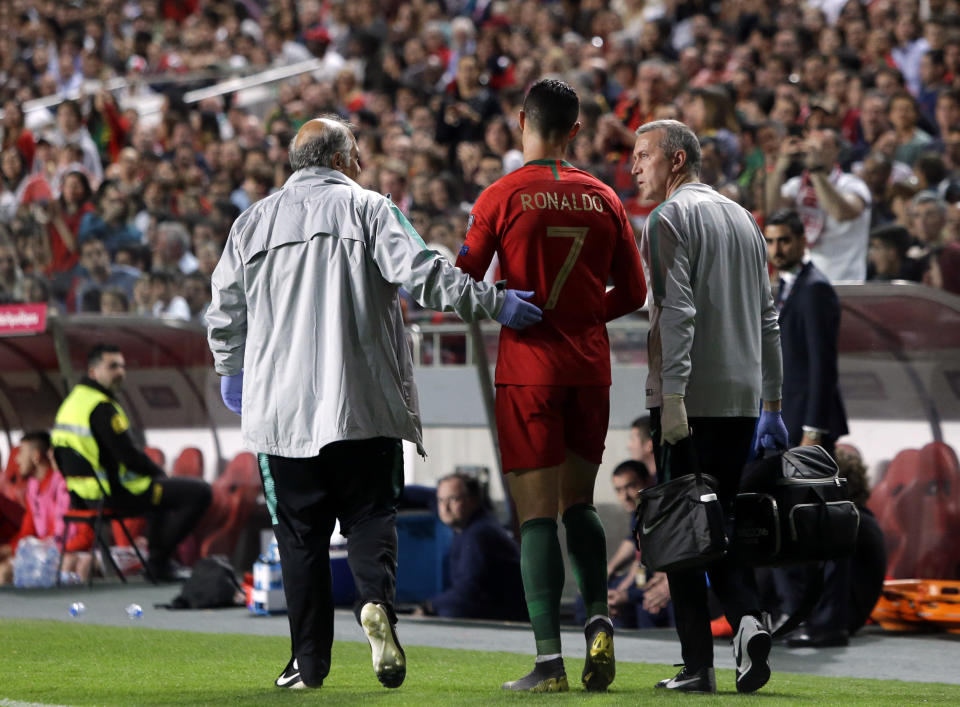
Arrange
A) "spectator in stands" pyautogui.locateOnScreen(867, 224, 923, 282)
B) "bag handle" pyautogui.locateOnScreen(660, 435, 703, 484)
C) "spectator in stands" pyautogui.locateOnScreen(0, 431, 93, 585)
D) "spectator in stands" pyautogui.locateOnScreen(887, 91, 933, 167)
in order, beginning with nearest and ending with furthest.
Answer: "bag handle" pyautogui.locateOnScreen(660, 435, 703, 484) < "spectator in stands" pyautogui.locateOnScreen(867, 224, 923, 282) < "spectator in stands" pyautogui.locateOnScreen(0, 431, 93, 585) < "spectator in stands" pyautogui.locateOnScreen(887, 91, 933, 167)

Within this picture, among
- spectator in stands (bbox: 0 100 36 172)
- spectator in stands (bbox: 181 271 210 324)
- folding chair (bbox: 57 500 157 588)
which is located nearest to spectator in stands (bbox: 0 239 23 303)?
spectator in stands (bbox: 181 271 210 324)

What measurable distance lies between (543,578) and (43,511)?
306 inches

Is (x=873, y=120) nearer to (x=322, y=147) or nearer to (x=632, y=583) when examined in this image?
(x=632, y=583)

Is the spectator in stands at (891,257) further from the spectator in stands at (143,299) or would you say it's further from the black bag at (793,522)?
the spectator in stands at (143,299)

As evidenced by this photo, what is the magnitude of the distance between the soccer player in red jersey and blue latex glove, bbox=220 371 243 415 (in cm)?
108

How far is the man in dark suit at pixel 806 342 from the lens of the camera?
7715 mm

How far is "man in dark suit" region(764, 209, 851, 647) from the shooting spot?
7.72 metres

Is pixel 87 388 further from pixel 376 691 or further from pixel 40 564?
pixel 376 691

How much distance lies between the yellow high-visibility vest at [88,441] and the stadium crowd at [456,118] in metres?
1.14

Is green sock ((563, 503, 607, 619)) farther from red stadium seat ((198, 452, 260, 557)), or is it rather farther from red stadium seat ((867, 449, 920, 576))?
red stadium seat ((198, 452, 260, 557))

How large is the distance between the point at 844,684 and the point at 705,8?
477 inches

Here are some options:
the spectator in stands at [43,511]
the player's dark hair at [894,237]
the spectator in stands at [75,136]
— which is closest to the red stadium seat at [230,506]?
the spectator in stands at [43,511]

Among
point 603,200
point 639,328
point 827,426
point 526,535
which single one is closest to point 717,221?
point 603,200

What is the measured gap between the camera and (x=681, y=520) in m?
5.36
